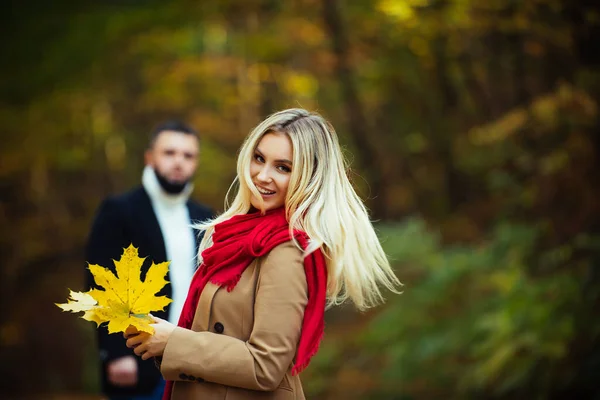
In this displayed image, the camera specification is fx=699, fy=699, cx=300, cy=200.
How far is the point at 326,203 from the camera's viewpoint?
2.32 metres

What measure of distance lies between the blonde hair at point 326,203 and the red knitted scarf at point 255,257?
5 centimetres

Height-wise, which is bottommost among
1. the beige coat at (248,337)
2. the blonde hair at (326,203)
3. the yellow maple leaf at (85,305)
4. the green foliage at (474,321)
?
the green foliage at (474,321)

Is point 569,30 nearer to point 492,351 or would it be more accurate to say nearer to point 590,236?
point 590,236

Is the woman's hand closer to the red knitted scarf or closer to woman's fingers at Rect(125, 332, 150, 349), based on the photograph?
woman's fingers at Rect(125, 332, 150, 349)

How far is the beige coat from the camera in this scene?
216 cm

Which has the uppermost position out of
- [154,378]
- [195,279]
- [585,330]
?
[195,279]

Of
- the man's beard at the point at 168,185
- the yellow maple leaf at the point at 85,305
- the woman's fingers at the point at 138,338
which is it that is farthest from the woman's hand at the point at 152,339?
the man's beard at the point at 168,185

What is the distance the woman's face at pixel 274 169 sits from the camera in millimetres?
2346

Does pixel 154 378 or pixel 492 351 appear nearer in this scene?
pixel 154 378

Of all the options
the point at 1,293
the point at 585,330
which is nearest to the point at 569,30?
the point at 585,330

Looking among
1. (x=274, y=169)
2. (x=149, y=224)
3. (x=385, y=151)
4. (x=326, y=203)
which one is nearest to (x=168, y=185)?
(x=149, y=224)

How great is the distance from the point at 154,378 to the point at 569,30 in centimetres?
533

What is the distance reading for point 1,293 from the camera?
456 inches

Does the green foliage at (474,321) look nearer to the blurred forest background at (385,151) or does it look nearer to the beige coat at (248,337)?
the blurred forest background at (385,151)
